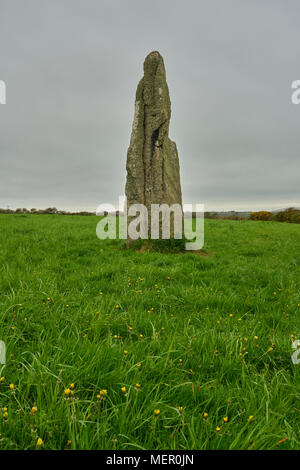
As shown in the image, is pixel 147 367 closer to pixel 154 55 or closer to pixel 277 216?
pixel 154 55

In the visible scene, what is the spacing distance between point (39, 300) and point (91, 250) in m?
4.71

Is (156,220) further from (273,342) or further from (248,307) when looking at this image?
(273,342)

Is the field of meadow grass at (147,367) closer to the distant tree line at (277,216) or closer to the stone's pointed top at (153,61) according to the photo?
the stone's pointed top at (153,61)

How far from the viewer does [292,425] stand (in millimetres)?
1838

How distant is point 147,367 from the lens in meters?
2.17

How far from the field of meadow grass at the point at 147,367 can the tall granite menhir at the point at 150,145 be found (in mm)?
4280

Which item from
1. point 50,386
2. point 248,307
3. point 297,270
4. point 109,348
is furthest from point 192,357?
point 297,270

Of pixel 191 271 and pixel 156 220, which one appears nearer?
pixel 191 271

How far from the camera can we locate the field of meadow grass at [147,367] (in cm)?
158

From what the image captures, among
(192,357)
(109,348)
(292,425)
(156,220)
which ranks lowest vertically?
(292,425)

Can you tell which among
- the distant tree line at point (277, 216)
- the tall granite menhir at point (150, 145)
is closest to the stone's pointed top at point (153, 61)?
the tall granite menhir at point (150, 145)

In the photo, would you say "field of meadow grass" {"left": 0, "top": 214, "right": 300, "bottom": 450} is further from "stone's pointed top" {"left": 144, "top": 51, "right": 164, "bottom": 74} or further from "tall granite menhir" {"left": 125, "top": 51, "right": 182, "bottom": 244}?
"stone's pointed top" {"left": 144, "top": 51, "right": 164, "bottom": 74}

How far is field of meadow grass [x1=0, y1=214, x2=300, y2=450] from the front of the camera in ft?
5.17

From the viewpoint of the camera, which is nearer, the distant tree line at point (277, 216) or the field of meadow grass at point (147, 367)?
the field of meadow grass at point (147, 367)
